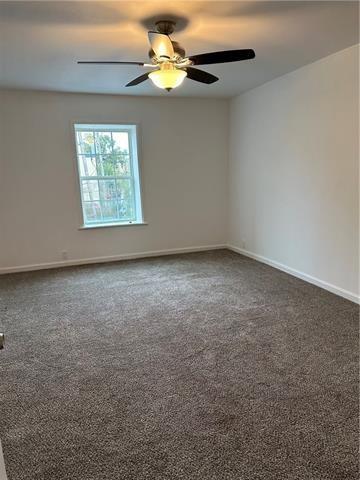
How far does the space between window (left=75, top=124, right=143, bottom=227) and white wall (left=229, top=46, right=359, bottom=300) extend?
1.69 meters

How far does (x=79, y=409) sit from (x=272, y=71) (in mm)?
3818

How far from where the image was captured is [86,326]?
2988mm

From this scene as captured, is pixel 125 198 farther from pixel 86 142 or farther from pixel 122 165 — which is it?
pixel 86 142

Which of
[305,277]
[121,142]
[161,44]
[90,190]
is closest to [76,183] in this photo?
[90,190]

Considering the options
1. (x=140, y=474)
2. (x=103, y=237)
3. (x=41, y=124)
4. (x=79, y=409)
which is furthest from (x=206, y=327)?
(x=41, y=124)

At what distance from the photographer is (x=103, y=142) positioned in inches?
195

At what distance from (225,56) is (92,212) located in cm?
337

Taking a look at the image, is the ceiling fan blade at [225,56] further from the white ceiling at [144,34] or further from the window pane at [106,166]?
the window pane at [106,166]

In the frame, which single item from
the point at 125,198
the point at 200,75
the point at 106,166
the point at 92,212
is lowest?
the point at 92,212

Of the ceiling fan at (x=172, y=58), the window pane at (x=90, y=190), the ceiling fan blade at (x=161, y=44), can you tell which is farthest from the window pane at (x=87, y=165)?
the ceiling fan blade at (x=161, y=44)

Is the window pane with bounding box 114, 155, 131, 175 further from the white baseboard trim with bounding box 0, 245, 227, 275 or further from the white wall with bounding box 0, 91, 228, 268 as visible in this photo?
the white baseboard trim with bounding box 0, 245, 227, 275

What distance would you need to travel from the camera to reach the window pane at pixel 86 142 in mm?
4828

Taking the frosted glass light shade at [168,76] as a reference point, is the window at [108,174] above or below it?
below

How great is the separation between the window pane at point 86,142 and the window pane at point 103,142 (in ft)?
0.24
